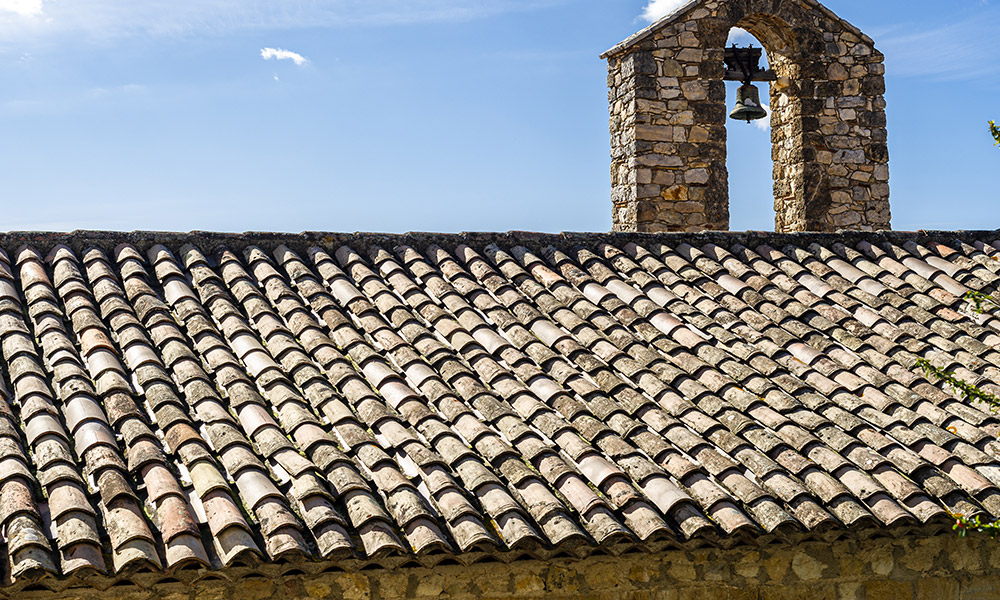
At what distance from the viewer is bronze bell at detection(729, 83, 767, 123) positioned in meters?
8.30

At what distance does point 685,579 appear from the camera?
4.62m

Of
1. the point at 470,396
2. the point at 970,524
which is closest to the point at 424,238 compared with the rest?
the point at 470,396

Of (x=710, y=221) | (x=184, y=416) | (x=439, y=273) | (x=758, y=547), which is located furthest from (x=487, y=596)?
(x=710, y=221)

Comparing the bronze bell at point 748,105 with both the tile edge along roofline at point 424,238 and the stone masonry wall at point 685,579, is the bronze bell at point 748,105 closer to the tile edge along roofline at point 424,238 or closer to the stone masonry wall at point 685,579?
the tile edge along roofline at point 424,238

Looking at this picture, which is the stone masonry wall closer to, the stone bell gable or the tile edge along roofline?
the tile edge along roofline

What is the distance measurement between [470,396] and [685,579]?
4.64 feet

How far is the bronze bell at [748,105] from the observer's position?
27.2ft

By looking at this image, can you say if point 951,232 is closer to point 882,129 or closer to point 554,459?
point 882,129

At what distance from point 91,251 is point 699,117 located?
4744 millimetres

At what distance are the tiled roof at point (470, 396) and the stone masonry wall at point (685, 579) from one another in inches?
13.4

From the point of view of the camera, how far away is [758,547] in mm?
4605

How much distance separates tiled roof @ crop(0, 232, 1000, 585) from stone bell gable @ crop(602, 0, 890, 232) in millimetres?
688

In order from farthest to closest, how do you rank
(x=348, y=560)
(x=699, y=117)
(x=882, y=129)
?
(x=882, y=129) → (x=699, y=117) → (x=348, y=560)

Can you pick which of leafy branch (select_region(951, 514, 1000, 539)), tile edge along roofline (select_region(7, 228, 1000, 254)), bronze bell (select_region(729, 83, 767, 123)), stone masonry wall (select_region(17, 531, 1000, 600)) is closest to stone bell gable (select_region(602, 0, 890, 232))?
bronze bell (select_region(729, 83, 767, 123))
